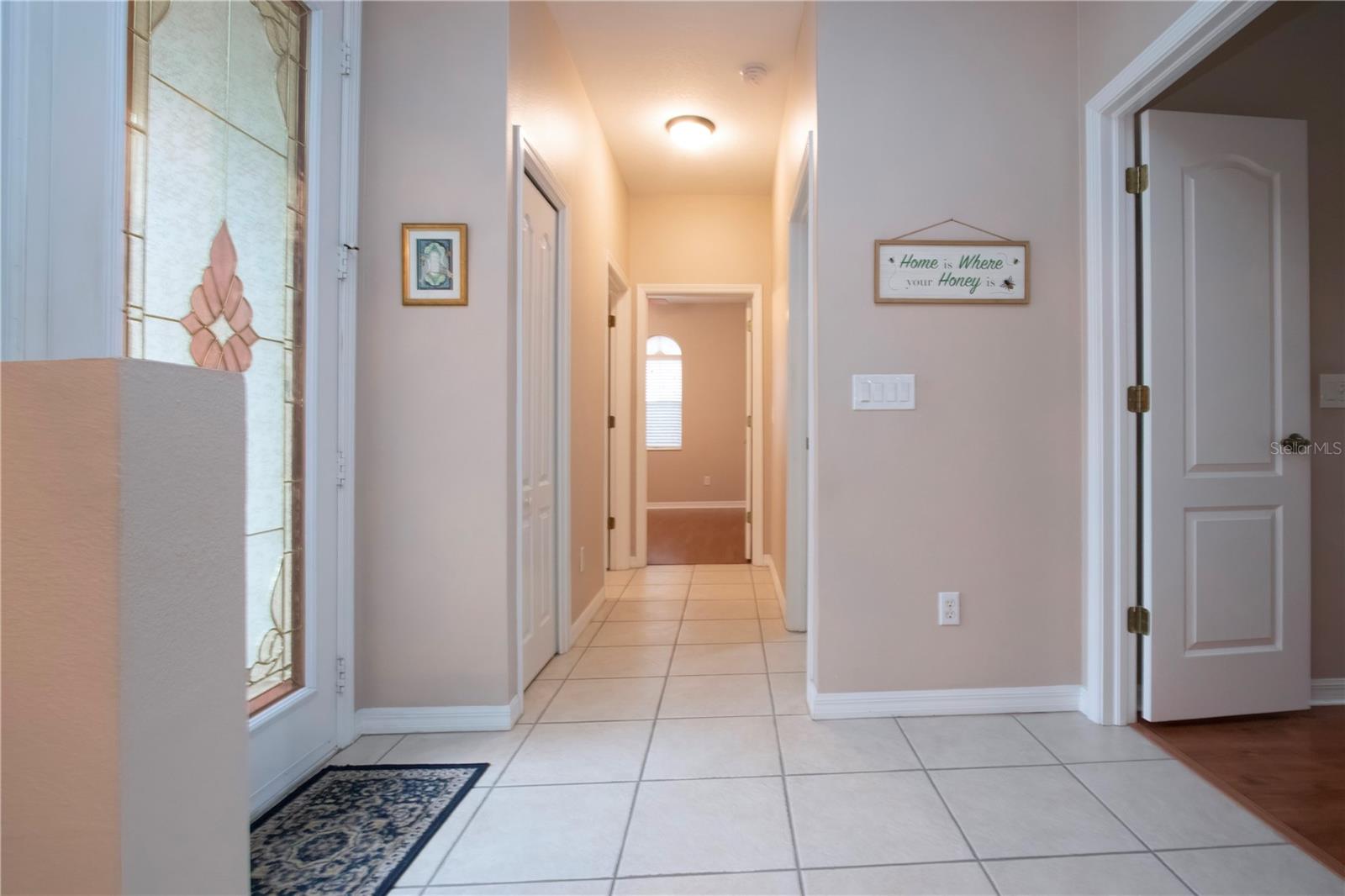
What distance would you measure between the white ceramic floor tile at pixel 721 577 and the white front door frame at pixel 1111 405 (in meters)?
2.45

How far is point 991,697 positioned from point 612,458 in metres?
2.96

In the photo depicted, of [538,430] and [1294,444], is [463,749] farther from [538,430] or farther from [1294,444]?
[1294,444]

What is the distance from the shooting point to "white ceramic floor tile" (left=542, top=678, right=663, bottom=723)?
2.32m

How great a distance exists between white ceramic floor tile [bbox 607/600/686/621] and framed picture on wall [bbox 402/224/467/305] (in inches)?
84.3

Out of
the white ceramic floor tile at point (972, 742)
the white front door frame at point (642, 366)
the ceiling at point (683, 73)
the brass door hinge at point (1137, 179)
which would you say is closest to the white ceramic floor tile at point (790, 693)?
the white ceramic floor tile at point (972, 742)

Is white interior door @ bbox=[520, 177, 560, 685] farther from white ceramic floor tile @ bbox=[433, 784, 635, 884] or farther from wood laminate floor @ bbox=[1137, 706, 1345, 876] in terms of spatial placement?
wood laminate floor @ bbox=[1137, 706, 1345, 876]

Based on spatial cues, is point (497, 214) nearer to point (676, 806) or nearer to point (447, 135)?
point (447, 135)

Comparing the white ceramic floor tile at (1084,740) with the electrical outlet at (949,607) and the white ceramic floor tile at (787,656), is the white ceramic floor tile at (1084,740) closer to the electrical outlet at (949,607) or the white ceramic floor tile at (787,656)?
the electrical outlet at (949,607)

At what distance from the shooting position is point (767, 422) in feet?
15.2

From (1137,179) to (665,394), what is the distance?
683 centimetres

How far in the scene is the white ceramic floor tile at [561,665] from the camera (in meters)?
2.74

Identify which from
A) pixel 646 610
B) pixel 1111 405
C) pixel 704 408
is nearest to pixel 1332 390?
pixel 1111 405

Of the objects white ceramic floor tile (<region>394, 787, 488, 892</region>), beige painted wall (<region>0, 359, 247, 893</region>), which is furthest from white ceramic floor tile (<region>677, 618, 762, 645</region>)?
beige painted wall (<region>0, 359, 247, 893</region>)

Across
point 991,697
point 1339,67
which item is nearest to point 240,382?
point 991,697
